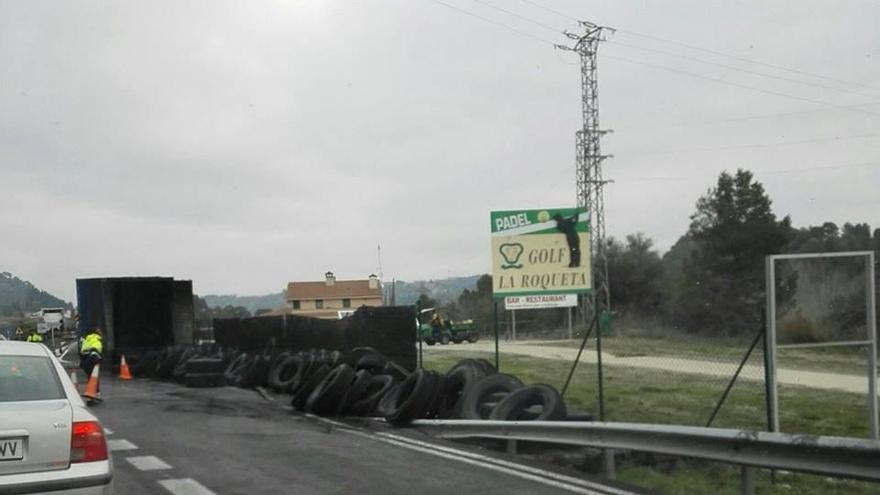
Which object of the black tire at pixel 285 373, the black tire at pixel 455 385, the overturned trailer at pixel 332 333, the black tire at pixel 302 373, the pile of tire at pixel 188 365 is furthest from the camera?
the pile of tire at pixel 188 365

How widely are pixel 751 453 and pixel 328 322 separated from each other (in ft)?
56.3

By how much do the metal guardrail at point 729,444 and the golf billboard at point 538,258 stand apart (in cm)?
709

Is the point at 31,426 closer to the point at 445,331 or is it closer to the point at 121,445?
the point at 121,445

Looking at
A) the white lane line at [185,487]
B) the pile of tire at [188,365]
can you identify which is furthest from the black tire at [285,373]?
the white lane line at [185,487]

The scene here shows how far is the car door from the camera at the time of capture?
19.9 ft

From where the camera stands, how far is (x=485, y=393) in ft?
45.2

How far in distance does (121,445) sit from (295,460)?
2.72 m

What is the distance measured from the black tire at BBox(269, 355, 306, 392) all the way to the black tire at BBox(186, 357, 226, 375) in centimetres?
231

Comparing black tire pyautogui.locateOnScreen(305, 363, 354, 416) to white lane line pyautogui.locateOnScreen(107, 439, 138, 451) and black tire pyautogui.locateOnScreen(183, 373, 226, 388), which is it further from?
black tire pyautogui.locateOnScreen(183, 373, 226, 388)

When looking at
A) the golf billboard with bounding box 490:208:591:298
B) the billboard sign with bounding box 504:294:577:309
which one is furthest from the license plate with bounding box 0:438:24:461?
the billboard sign with bounding box 504:294:577:309

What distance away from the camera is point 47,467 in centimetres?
615

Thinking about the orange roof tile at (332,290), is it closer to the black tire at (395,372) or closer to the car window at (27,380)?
the black tire at (395,372)

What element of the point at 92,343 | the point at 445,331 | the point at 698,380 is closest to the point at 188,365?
the point at 92,343

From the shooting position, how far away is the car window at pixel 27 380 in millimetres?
6559
